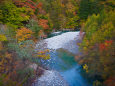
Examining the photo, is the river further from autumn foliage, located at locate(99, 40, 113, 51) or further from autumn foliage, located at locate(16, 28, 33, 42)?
autumn foliage, located at locate(99, 40, 113, 51)

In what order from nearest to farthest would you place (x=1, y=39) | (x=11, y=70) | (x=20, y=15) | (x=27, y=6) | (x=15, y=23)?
(x=11, y=70) < (x=1, y=39) < (x=15, y=23) < (x=20, y=15) < (x=27, y=6)

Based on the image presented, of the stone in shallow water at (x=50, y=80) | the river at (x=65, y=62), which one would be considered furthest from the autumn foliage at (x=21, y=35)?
the stone in shallow water at (x=50, y=80)

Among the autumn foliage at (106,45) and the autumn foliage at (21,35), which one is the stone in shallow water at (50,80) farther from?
the autumn foliage at (106,45)

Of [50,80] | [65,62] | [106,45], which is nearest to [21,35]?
[50,80]

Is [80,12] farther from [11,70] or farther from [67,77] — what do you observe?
[11,70]

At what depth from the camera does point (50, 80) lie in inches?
Result: 288

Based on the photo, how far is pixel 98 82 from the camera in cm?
648

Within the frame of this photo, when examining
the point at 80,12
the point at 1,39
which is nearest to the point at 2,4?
the point at 1,39

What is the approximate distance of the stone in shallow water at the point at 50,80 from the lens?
698 centimetres

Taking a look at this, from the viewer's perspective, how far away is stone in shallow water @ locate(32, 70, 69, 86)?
6984 mm

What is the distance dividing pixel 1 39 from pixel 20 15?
720cm

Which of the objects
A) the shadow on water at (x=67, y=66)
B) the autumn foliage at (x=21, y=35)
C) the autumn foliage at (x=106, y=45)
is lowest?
the shadow on water at (x=67, y=66)

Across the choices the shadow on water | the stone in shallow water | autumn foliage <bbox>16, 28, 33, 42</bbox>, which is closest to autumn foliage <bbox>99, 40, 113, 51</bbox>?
the shadow on water

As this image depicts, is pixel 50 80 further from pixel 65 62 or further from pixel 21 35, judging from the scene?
pixel 21 35
